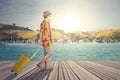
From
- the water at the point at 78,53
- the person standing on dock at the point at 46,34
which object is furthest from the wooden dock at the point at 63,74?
the water at the point at 78,53

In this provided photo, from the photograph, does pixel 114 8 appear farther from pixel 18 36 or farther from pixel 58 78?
pixel 58 78

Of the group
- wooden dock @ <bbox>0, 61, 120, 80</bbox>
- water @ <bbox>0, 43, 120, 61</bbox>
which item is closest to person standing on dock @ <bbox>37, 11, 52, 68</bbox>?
wooden dock @ <bbox>0, 61, 120, 80</bbox>

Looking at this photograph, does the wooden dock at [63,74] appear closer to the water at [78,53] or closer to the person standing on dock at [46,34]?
the person standing on dock at [46,34]

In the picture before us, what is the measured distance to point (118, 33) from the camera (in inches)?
1902

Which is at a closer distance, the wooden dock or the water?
the wooden dock

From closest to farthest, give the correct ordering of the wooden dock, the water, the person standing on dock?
the wooden dock, the person standing on dock, the water

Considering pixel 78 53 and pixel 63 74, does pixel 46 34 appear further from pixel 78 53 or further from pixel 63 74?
pixel 78 53

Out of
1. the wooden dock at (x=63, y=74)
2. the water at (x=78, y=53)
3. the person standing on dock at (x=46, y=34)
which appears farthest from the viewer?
the water at (x=78, y=53)

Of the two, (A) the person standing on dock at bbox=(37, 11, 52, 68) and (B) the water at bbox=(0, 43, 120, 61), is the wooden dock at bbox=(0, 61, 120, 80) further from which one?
(B) the water at bbox=(0, 43, 120, 61)

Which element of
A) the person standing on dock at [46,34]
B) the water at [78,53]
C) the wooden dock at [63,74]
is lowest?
the water at [78,53]

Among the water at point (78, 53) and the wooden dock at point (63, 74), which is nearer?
the wooden dock at point (63, 74)

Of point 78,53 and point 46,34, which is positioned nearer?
point 46,34

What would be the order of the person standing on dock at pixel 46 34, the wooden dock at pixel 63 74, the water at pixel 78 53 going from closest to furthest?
the wooden dock at pixel 63 74, the person standing on dock at pixel 46 34, the water at pixel 78 53

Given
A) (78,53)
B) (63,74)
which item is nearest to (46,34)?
(63,74)
